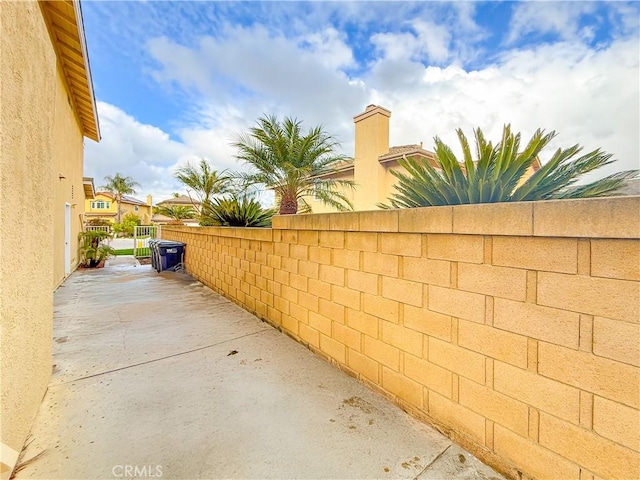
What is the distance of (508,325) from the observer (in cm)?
193

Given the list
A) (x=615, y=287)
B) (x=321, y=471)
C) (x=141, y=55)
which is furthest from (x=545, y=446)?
(x=141, y=55)

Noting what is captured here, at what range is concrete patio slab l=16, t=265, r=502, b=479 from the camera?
6.41ft

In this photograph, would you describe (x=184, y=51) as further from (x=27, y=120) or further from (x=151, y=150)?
(x=151, y=150)

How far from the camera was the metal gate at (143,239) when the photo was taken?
15631 millimetres

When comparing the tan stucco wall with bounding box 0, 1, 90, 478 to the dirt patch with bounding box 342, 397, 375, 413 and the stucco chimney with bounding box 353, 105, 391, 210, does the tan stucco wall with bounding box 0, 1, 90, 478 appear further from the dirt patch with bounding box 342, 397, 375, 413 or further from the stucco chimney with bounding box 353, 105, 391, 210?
the stucco chimney with bounding box 353, 105, 391, 210

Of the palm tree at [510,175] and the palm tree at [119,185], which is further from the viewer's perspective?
the palm tree at [119,185]

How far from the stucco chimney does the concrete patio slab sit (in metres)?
8.47

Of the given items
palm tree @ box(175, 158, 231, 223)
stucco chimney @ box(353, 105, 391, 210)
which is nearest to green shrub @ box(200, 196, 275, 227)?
stucco chimney @ box(353, 105, 391, 210)

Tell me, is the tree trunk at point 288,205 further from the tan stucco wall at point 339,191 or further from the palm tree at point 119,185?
the palm tree at point 119,185

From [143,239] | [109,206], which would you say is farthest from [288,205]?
[109,206]

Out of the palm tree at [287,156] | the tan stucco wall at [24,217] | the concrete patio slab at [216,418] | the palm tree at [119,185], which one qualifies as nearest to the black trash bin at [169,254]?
the palm tree at [287,156]

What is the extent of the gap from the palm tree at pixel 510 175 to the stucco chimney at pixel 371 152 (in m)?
8.65

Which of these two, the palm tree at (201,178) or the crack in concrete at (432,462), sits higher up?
the palm tree at (201,178)

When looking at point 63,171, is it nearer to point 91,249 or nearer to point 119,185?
point 91,249
